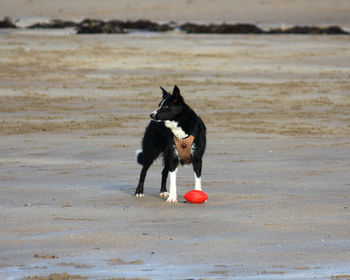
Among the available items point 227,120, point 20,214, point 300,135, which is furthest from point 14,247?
point 227,120

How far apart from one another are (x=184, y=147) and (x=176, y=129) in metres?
0.23

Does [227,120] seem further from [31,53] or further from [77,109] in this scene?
[31,53]

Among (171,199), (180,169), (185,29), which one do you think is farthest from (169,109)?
(185,29)

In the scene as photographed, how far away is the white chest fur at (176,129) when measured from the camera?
33.7 ft

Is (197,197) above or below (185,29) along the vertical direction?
below

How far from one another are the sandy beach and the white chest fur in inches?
30.9

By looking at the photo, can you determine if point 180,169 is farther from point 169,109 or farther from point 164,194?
point 169,109

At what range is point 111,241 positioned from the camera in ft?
25.5

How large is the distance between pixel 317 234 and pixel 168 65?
62.6 feet

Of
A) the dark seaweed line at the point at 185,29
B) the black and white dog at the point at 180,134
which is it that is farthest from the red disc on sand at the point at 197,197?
the dark seaweed line at the point at 185,29

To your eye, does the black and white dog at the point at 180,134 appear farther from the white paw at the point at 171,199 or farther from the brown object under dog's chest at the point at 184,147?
the white paw at the point at 171,199

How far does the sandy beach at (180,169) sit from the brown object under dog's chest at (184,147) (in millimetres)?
571

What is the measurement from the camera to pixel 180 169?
12992 mm

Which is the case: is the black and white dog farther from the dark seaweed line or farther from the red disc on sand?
the dark seaweed line
